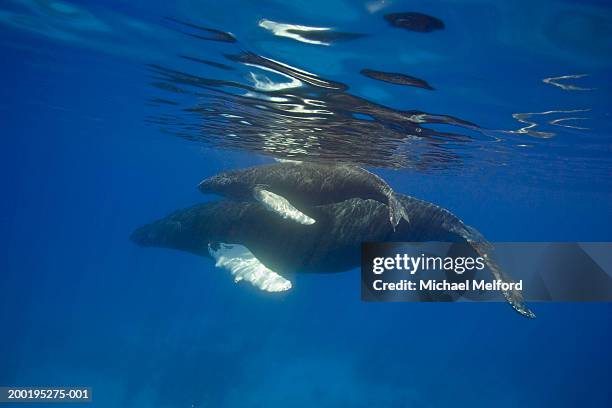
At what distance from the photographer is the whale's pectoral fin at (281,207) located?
8.82 metres

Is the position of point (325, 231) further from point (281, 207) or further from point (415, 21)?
point (415, 21)

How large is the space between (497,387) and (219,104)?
30538 millimetres

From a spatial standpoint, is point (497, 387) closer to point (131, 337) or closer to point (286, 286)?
point (131, 337)

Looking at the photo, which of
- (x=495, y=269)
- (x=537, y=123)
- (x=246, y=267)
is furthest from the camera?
(x=537, y=123)

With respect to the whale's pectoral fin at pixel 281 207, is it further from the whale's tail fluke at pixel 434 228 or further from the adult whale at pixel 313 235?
the whale's tail fluke at pixel 434 228

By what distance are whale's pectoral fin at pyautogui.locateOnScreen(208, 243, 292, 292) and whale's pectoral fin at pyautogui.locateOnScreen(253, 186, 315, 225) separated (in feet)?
5.42

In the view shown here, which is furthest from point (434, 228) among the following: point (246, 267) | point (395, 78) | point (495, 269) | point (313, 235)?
point (246, 267)

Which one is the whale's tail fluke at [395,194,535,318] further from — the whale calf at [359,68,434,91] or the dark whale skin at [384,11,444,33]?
the dark whale skin at [384,11,444,33]

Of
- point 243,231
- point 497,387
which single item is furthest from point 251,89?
point 497,387

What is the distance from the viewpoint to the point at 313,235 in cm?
1101

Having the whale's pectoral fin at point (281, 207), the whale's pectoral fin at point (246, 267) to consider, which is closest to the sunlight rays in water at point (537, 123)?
the whale's pectoral fin at point (281, 207)

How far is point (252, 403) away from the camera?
25.2 metres

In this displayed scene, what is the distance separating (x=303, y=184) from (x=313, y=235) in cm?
128

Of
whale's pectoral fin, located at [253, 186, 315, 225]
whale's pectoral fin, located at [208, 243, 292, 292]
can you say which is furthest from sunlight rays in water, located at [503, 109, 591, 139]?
whale's pectoral fin, located at [208, 243, 292, 292]
